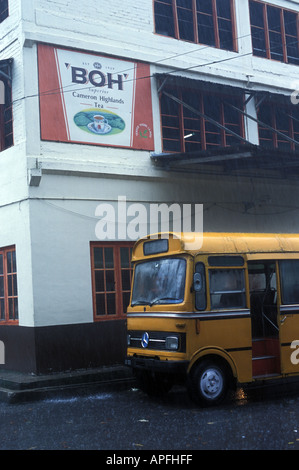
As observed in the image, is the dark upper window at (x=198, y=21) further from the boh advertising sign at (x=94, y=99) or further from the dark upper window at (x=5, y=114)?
the dark upper window at (x=5, y=114)

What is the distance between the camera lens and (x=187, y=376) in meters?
9.48

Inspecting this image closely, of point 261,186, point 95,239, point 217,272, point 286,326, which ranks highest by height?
point 261,186

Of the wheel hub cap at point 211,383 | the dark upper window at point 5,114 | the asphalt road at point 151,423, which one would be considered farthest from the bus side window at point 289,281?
the dark upper window at point 5,114

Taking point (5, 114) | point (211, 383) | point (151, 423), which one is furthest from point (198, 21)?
point (151, 423)

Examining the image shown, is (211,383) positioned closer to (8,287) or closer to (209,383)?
(209,383)

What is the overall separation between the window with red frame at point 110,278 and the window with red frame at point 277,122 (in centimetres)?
560

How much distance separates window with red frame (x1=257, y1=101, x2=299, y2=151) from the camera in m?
16.8

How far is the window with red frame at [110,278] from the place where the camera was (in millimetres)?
13234

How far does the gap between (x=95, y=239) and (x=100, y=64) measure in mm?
3971

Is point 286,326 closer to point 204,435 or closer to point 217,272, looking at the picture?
point 217,272

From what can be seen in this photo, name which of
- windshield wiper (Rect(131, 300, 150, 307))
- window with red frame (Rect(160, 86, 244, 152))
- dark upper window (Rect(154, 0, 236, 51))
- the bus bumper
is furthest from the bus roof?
dark upper window (Rect(154, 0, 236, 51))

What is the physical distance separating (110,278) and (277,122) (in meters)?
7.11
